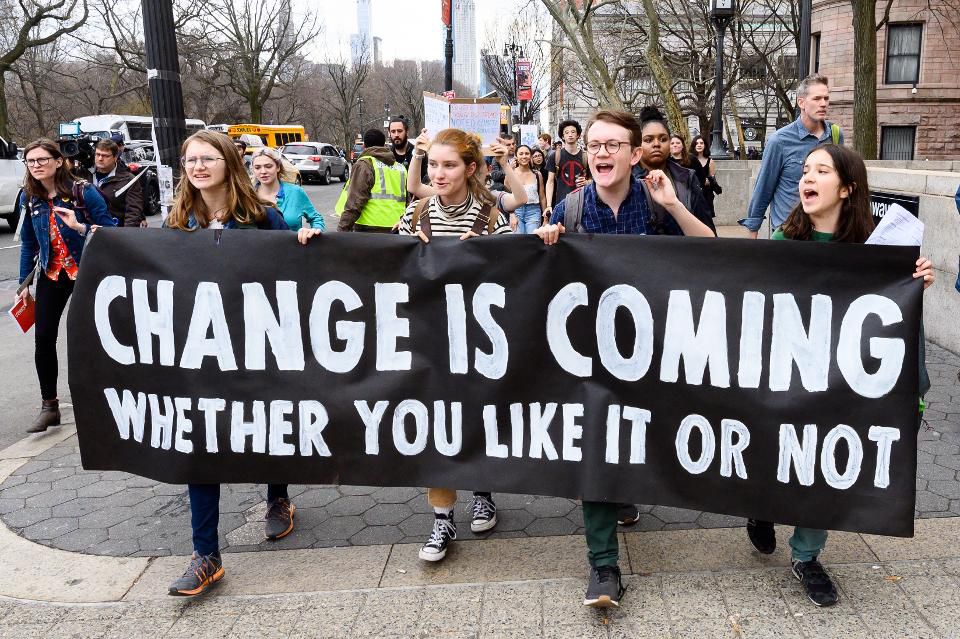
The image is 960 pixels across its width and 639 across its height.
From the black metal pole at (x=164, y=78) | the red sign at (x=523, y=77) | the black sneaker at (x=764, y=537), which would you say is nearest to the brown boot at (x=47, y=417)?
the black metal pole at (x=164, y=78)

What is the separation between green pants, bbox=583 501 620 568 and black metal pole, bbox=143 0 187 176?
12.9 ft

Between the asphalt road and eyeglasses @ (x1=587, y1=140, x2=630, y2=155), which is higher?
eyeglasses @ (x1=587, y1=140, x2=630, y2=155)

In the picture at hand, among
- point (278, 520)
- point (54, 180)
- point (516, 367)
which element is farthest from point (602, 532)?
point (54, 180)

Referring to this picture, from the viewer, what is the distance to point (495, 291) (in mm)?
3234

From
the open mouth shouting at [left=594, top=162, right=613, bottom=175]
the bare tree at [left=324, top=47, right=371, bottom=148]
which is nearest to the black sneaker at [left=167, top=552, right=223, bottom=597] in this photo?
the open mouth shouting at [left=594, top=162, right=613, bottom=175]

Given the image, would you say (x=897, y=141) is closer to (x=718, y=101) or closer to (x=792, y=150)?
(x=718, y=101)

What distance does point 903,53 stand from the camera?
103 feet

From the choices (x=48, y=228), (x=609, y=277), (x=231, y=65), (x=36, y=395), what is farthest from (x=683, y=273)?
(x=231, y=65)

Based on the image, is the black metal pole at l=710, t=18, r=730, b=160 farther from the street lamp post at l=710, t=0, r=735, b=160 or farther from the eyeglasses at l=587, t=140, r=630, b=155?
the eyeglasses at l=587, t=140, r=630, b=155

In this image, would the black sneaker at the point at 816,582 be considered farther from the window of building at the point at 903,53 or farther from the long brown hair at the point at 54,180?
the window of building at the point at 903,53

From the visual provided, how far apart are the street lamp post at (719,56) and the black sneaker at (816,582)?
13.4 m

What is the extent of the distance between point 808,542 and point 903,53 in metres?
33.6

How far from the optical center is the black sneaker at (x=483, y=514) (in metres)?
3.84

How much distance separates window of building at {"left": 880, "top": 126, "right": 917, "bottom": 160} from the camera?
3158 cm
